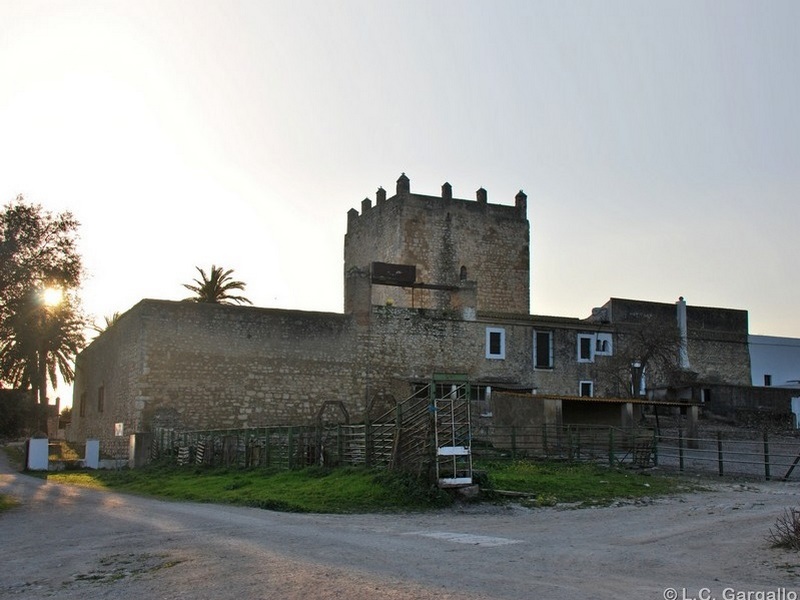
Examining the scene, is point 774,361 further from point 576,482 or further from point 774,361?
point 576,482

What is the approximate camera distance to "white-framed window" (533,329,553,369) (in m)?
38.3

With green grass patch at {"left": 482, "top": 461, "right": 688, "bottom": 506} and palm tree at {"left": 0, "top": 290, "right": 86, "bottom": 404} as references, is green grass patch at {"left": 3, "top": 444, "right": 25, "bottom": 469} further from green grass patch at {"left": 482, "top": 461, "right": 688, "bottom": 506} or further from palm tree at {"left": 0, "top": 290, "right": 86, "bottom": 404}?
green grass patch at {"left": 482, "top": 461, "right": 688, "bottom": 506}

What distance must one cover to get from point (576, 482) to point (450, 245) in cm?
2819

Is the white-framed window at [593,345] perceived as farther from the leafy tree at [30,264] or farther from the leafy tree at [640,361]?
the leafy tree at [30,264]

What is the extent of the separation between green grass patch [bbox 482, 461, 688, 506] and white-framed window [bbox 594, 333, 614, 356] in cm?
1687

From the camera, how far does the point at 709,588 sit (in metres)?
8.03

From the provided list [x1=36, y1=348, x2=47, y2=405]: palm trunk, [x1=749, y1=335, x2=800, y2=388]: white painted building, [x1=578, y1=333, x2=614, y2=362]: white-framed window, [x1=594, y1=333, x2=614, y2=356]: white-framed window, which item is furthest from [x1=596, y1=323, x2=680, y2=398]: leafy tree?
[x1=36, y1=348, x2=47, y2=405]: palm trunk

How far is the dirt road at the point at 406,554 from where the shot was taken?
8141 mm

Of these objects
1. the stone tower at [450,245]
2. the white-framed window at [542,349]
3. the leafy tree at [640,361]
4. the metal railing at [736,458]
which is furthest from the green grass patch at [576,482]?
the stone tower at [450,245]

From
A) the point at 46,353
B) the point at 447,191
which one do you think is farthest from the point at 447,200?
the point at 46,353

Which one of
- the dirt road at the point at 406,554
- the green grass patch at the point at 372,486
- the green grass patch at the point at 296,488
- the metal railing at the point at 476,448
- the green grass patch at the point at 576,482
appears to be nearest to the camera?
the dirt road at the point at 406,554

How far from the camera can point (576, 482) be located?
19.3m

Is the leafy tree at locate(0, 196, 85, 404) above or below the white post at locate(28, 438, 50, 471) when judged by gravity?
above

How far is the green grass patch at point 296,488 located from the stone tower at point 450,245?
22176mm
